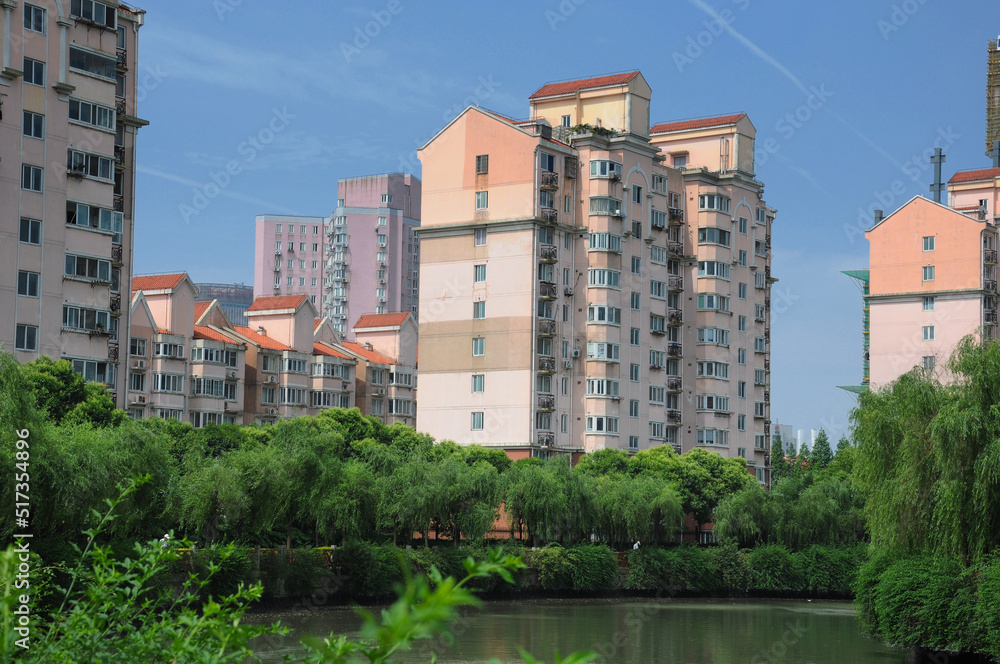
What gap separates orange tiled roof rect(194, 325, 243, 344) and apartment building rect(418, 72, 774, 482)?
77.4ft

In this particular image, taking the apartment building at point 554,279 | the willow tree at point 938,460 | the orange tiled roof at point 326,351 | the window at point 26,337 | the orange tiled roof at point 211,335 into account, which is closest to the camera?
the willow tree at point 938,460

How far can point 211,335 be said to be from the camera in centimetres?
10025

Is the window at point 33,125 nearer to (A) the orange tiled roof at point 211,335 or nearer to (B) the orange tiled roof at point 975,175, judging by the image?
(A) the orange tiled roof at point 211,335

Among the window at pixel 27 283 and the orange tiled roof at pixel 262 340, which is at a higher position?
the orange tiled roof at pixel 262 340

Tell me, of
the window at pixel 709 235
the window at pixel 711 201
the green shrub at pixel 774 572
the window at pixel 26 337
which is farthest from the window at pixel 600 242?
the window at pixel 26 337

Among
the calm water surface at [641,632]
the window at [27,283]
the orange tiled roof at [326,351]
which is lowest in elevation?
the calm water surface at [641,632]

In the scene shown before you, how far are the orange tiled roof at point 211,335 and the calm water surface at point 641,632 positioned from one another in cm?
4779

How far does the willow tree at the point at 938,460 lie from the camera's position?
35406 mm

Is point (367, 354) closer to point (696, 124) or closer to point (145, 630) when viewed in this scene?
point (696, 124)

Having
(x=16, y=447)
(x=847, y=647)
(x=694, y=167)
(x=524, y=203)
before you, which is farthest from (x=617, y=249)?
(x=16, y=447)

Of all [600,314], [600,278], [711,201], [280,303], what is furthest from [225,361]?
[711,201]

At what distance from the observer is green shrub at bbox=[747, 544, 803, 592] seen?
66.6m

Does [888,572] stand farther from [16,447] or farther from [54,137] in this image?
[54,137]

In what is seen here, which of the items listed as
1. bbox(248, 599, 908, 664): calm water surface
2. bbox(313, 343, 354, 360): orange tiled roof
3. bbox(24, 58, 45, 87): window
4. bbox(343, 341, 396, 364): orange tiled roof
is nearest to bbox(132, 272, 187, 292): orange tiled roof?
bbox(313, 343, 354, 360): orange tiled roof
